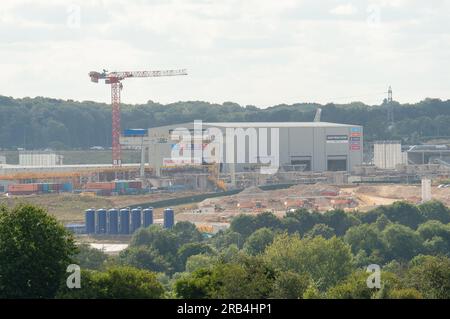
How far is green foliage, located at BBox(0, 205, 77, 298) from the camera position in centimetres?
3597

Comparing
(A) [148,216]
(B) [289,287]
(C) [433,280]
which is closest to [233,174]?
(A) [148,216]

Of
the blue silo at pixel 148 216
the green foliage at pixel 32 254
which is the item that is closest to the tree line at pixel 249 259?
the green foliage at pixel 32 254

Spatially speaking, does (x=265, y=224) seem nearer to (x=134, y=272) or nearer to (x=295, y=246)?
(x=295, y=246)

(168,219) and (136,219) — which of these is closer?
(168,219)

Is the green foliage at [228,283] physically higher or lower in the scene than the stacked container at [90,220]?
higher

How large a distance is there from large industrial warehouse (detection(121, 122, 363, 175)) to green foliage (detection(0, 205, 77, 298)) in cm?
8260

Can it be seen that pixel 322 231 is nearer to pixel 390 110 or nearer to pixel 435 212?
pixel 435 212

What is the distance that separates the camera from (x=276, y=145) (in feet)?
399

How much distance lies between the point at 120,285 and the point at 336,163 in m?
89.5

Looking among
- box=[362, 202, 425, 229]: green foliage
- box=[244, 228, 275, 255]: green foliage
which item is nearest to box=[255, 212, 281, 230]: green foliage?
box=[362, 202, 425, 229]: green foliage

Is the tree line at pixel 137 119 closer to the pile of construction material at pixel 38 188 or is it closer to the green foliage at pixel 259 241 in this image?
the pile of construction material at pixel 38 188

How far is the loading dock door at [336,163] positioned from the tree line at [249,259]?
3551 cm

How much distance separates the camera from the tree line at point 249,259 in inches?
1425

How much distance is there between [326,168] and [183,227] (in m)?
45.3
